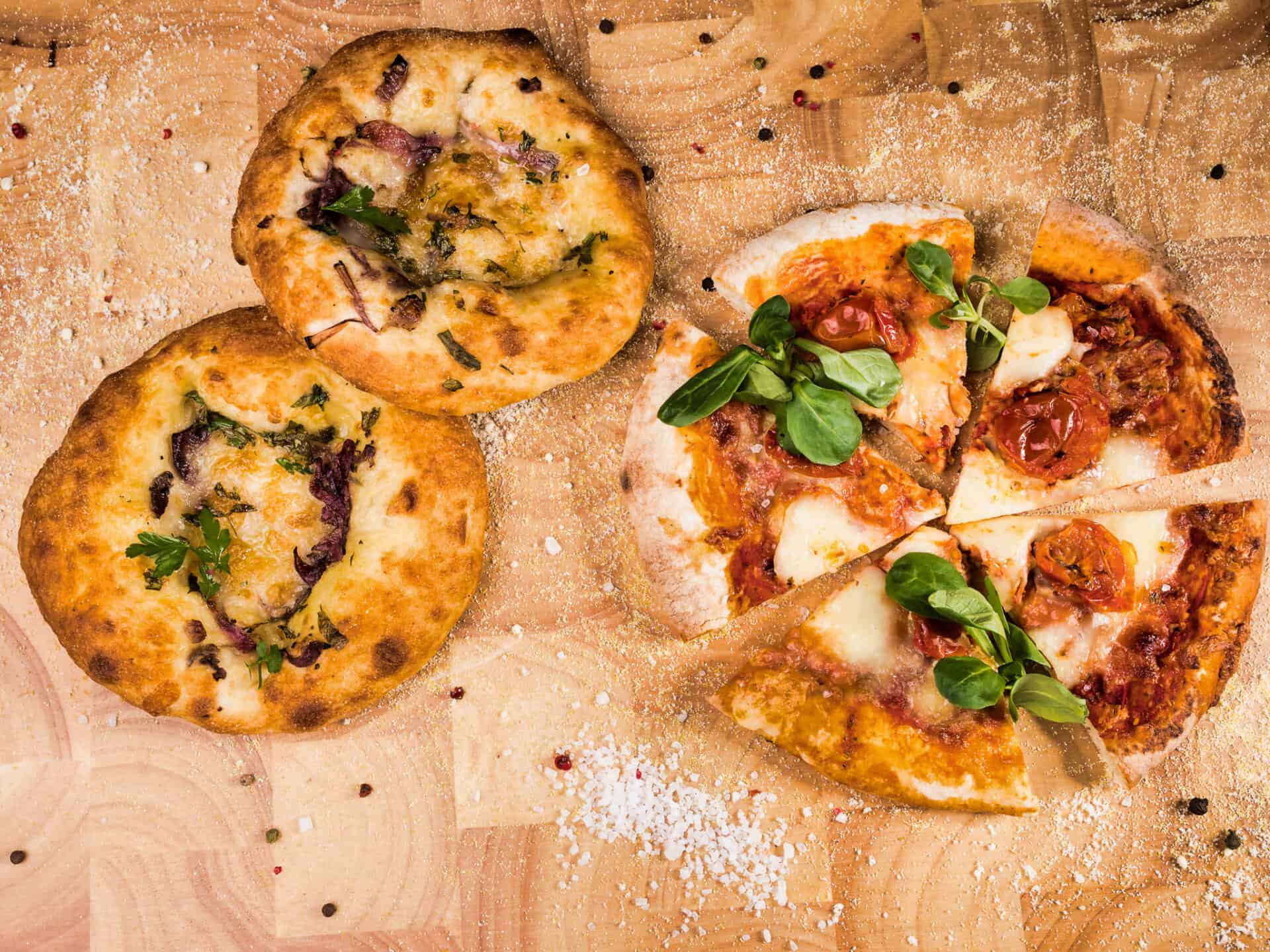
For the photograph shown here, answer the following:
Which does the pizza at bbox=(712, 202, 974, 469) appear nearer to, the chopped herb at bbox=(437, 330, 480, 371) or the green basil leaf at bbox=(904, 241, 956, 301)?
the green basil leaf at bbox=(904, 241, 956, 301)

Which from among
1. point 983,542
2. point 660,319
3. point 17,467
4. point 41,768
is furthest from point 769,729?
point 17,467

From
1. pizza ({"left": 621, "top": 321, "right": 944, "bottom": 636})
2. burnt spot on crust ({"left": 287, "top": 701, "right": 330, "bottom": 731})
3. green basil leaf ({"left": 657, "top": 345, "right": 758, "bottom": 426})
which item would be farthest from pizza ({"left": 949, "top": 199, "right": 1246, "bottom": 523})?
burnt spot on crust ({"left": 287, "top": 701, "right": 330, "bottom": 731})

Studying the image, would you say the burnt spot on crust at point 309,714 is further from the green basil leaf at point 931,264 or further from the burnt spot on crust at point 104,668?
the green basil leaf at point 931,264

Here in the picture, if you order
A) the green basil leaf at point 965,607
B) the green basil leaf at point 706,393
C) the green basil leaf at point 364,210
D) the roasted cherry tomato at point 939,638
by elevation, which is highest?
the green basil leaf at point 364,210

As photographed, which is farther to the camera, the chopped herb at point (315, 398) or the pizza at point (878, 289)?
the pizza at point (878, 289)

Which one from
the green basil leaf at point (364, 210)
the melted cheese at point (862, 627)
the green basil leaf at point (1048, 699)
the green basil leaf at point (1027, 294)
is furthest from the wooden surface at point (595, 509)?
the green basil leaf at point (364, 210)

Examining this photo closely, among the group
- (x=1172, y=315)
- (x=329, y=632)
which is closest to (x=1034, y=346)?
(x=1172, y=315)

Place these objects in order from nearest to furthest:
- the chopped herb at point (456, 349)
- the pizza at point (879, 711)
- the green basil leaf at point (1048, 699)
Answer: the chopped herb at point (456, 349) → the green basil leaf at point (1048, 699) → the pizza at point (879, 711)
